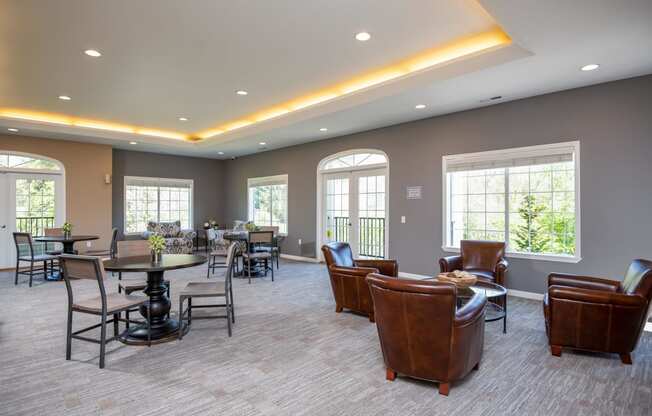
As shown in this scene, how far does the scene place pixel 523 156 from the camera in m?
5.09

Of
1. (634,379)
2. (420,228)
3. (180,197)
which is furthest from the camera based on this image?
(180,197)

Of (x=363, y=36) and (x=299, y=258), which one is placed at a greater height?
(x=363, y=36)

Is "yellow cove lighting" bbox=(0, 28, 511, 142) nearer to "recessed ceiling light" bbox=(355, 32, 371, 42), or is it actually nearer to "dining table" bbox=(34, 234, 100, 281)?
"recessed ceiling light" bbox=(355, 32, 371, 42)

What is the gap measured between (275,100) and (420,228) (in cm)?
329

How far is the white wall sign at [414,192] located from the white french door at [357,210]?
0.56 metres

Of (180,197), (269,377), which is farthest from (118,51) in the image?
(180,197)

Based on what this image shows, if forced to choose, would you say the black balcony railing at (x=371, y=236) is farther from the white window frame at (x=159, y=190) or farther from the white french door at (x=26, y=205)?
the white french door at (x=26, y=205)

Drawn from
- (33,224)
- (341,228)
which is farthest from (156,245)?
(33,224)

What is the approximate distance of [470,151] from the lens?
5621 mm

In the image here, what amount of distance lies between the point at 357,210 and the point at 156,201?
18.9ft

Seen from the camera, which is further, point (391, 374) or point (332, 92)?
point (332, 92)

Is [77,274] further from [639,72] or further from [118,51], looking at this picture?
[639,72]

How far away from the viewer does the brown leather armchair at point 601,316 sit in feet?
9.32

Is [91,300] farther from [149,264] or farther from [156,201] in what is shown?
[156,201]
